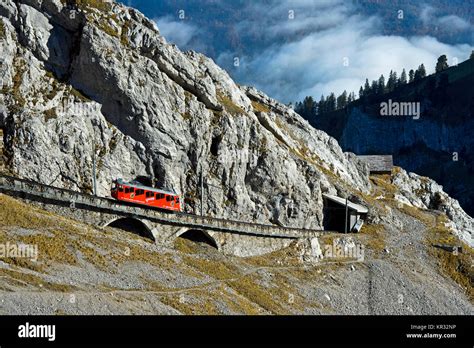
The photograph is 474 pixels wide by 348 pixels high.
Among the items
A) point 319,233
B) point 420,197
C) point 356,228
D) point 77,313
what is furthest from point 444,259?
point 77,313

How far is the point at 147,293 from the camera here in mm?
52406

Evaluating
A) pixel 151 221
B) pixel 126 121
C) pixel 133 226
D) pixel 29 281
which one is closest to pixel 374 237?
pixel 151 221

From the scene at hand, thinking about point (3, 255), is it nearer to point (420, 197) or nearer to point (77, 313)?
point (77, 313)

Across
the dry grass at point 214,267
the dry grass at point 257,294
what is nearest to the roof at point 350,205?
the dry grass at point 214,267

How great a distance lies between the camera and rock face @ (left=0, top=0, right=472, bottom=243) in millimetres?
82250

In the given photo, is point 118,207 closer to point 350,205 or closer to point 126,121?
point 126,121

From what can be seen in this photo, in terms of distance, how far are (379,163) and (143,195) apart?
112873 mm

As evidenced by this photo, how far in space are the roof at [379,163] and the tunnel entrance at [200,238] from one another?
9877cm

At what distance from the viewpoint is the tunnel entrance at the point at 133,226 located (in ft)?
234

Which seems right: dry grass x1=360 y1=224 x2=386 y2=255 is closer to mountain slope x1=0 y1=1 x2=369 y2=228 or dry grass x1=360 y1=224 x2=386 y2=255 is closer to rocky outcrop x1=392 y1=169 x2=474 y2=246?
mountain slope x1=0 y1=1 x2=369 y2=228

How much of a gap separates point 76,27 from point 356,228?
62.9m

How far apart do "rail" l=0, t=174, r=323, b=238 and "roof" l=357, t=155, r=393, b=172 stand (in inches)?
3550

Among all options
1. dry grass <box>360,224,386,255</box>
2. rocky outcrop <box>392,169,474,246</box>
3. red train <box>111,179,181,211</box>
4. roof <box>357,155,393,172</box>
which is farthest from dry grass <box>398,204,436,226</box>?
red train <box>111,179,181,211</box>
